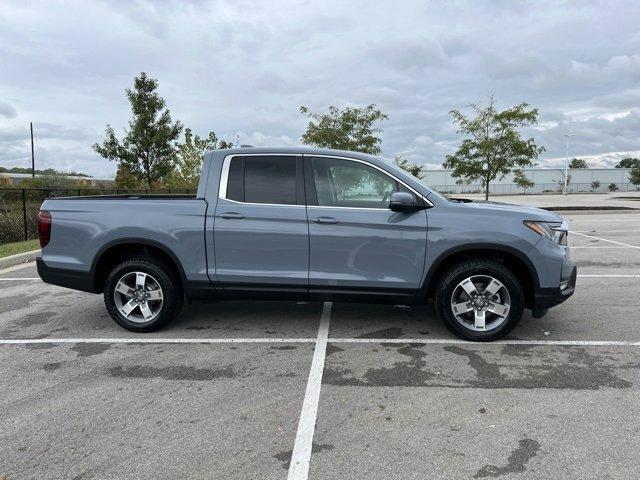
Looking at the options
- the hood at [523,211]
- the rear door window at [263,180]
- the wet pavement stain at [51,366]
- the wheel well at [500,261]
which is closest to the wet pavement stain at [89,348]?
the wet pavement stain at [51,366]

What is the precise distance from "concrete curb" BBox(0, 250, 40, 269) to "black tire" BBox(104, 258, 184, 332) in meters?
4.89

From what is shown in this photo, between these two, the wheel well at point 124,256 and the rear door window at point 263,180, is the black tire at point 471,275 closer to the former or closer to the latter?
the rear door window at point 263,180

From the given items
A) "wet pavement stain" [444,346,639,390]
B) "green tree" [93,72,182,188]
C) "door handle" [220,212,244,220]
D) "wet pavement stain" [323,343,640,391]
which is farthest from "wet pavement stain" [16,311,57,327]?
"green tree" [93,72,182,188]

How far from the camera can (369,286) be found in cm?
469

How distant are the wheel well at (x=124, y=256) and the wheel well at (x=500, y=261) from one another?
2.54m

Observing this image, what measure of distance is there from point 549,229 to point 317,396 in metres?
2.68

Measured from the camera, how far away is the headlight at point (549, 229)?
14.8 feet

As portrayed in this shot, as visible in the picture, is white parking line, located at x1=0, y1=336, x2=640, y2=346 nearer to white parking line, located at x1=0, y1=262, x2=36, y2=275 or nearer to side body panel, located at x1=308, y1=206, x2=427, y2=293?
side body panel, located at x1=308, y1=206, x2=427, y2=293

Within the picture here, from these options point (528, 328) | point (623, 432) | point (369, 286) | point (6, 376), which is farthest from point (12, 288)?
point (623, 432)

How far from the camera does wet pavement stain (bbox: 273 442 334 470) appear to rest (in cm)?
276

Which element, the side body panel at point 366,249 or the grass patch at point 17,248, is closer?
the side body panel at point 366,249

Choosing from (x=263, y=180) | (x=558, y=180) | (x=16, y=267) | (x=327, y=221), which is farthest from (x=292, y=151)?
(x=558, y=180)

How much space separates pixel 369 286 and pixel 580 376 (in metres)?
1.89

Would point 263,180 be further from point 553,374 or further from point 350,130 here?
point 350,130
